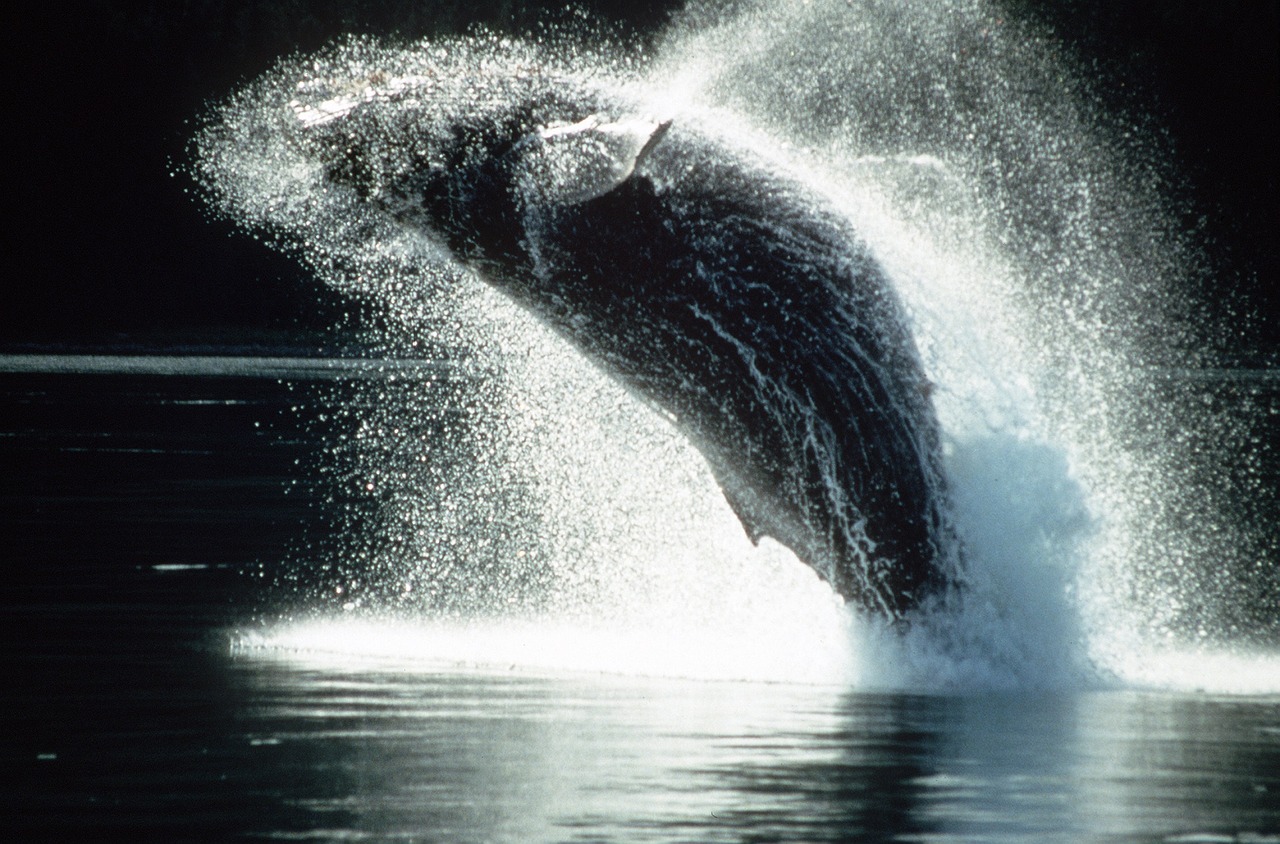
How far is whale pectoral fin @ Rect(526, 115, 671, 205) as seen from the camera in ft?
31.8

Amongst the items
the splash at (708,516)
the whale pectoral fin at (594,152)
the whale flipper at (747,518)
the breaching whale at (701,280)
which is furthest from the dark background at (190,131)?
the whale pectoral fin at (594,152)

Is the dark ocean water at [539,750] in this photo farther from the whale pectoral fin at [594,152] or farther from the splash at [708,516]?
the whale pectoral fin at [594,152]

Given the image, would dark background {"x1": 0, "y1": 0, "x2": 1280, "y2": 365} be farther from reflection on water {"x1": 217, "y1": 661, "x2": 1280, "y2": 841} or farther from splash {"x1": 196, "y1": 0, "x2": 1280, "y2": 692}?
reflection on water {"x1": 217, "y1": 661, "x2": 1280, "y2": 841}

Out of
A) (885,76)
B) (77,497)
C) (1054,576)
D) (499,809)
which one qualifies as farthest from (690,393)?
(885,76)

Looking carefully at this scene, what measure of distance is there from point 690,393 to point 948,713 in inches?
88.3

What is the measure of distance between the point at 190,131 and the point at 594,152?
79310 mm

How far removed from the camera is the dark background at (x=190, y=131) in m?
73.6

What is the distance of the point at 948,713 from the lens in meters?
9.70

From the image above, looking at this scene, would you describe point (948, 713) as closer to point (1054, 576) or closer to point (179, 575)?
point (1054, 576)

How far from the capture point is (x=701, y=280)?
10.5 metres

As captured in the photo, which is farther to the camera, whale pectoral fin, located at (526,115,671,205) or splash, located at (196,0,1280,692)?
splash, located at (196,0,1280,692)

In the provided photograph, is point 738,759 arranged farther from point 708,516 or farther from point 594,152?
point 708,516

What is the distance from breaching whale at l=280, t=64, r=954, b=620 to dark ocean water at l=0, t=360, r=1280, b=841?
113cm

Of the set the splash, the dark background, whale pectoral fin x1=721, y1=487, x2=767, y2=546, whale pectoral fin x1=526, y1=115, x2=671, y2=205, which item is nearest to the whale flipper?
whale pectoral fin x1=721, y1=487, x2=767, y2=546
